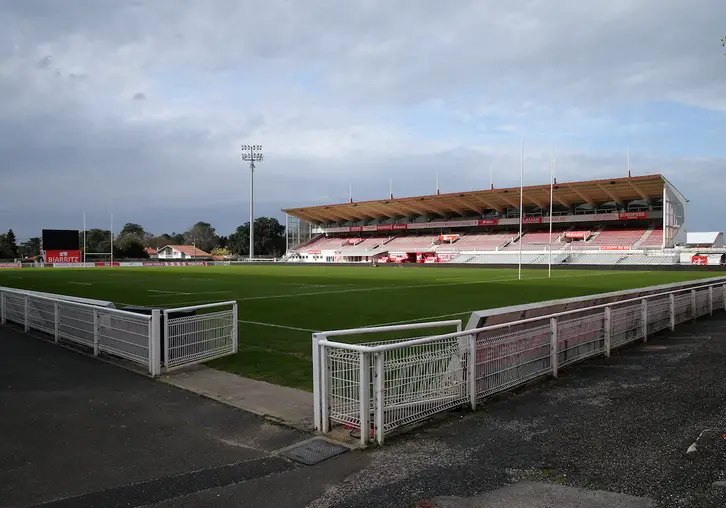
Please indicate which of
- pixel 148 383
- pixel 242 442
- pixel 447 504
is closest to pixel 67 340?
pixel 148 383

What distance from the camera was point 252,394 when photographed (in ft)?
25.3

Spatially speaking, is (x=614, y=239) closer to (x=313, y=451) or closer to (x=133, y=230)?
(x=313, y=451)

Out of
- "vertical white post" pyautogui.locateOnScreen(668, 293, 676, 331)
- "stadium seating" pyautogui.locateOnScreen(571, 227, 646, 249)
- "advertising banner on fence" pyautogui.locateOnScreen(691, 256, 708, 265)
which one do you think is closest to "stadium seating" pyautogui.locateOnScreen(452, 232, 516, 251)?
"stadium seating" pyautogui.locateOnScreen(571, 227, 646, 249)

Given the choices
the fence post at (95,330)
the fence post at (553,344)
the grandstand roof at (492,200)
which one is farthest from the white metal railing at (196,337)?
the grandstand roof at (492,200)

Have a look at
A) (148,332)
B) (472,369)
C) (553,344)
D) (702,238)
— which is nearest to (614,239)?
(702,238)

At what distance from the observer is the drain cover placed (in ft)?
17.3

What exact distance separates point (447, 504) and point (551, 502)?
80 cm

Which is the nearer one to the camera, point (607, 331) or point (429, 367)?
point (429, 367)

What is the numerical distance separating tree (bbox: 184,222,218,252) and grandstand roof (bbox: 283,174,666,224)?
78.0 m

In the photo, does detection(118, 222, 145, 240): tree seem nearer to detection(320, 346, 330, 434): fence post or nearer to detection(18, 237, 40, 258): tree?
→ detection(18, 237, 40, 258): tree

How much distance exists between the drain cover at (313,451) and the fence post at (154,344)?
3.99 m

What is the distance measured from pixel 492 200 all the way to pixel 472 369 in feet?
248

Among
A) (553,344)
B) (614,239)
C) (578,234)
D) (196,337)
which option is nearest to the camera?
(553,344)

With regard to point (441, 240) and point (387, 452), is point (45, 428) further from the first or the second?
point (441, 240)
